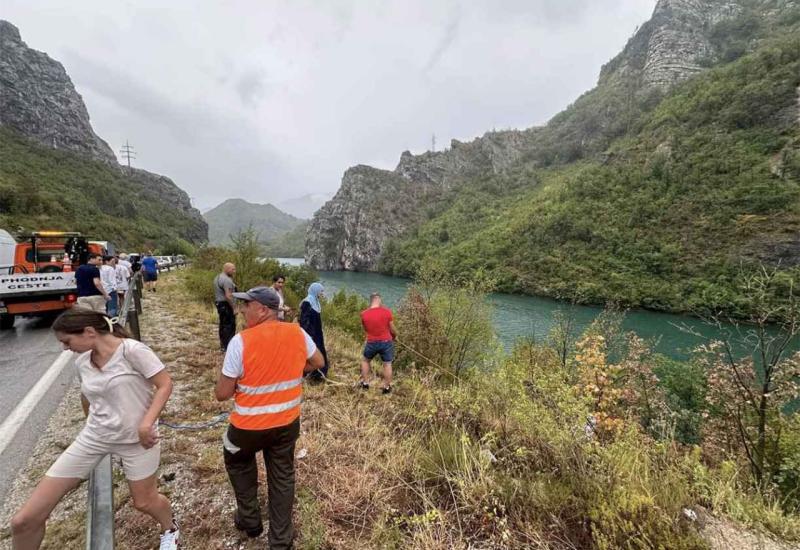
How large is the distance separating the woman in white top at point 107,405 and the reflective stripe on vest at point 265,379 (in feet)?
1.50

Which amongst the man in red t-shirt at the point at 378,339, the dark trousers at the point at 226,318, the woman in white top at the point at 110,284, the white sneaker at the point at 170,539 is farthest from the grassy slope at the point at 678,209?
the white sneaker at the point at 170,539

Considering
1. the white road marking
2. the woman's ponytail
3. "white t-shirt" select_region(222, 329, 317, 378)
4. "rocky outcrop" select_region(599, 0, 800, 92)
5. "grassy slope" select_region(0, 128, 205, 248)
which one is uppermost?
"rocky outcrop" select_region(599, 0, 800, 92)

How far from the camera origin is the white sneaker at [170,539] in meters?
2.23

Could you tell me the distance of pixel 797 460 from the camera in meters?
4.64

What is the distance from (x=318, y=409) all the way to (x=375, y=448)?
58.4 inches

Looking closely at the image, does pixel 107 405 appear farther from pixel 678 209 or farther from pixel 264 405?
pixel 678 209

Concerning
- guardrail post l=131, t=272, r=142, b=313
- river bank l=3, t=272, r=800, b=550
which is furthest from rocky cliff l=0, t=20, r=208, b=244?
river bank l=3, t=272, r=800, b=550

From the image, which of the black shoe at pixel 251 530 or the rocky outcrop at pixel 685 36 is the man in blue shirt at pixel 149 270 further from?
the rocky outcrop at pixel 685 36

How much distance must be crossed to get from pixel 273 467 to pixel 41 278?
28.5 feet

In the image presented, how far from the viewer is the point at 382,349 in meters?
5.77

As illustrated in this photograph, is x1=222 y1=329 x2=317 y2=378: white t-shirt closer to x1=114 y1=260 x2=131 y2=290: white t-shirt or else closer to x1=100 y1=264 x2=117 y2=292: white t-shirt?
x1=100 y1=264 x2=117 y2=292: white t-shirt

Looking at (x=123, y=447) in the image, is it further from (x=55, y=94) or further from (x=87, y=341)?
(x=55, y=94)

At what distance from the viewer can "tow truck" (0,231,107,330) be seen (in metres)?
7.15

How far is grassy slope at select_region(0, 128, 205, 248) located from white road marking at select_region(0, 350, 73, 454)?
36458 mm
